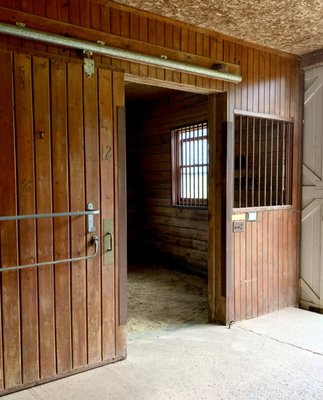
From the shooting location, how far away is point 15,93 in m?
2.25

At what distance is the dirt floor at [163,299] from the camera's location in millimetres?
3559

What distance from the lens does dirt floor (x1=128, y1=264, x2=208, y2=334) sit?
11.7 feet

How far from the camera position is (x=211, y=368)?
8.55 ft

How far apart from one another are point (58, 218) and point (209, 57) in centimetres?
191

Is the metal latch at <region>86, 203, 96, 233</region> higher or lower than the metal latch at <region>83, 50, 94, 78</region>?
lower

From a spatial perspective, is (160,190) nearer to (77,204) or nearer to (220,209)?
(220,209)

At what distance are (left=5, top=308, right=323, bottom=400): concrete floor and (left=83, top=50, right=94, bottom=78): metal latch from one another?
2087 mm

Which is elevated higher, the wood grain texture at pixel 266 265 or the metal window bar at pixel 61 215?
the metal window bar at pixel 61 215

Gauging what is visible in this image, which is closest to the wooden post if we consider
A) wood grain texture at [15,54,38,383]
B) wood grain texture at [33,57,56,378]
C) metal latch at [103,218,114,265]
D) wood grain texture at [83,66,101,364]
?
metal latch at [103,218,114,265]

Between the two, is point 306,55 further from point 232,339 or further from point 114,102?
point 232,339

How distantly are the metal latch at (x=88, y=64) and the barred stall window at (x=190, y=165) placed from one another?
281 cm

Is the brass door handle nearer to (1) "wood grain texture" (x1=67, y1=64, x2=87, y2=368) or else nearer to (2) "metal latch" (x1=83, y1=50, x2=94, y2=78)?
(1) "wood grain texture" (x1=67, y1=64, x2=87, y2=368)

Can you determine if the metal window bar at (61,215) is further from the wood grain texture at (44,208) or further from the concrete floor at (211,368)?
the concrete floor at (211,368)

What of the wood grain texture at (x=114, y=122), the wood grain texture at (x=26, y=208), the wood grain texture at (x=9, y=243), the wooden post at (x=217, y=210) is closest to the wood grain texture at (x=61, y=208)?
the wood grain texture at (x=114, y=122)
